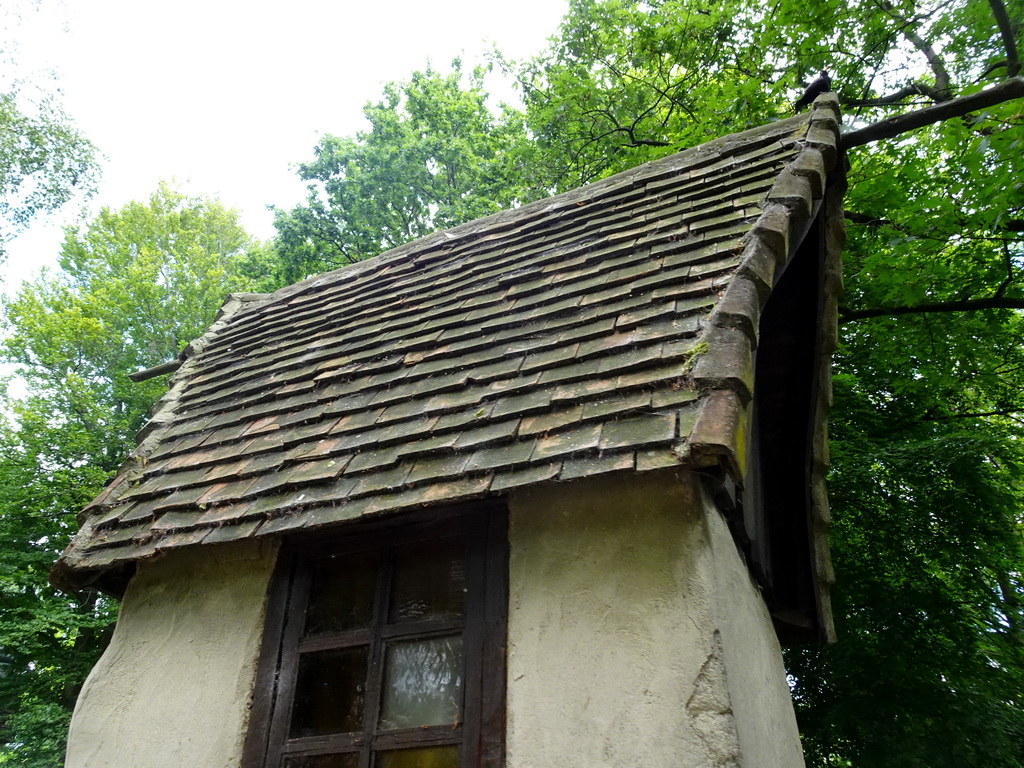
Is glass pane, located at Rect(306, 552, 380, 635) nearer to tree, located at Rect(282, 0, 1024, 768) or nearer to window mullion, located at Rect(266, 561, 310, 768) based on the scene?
window mullion, located at Rect(266, 561, 310, 768)

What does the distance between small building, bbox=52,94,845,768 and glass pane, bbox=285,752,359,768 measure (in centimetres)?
1

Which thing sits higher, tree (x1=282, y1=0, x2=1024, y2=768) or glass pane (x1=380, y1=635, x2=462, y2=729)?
tree (x1=282, y1=0, x2=1024, y2=768)

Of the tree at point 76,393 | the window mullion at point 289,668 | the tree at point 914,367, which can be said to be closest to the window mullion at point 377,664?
the window mullion at point 289,668

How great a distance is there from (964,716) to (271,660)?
20.8 feet

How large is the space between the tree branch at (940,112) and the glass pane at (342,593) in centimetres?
385

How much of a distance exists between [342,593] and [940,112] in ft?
14.2

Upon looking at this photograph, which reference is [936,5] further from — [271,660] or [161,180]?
[161,180]

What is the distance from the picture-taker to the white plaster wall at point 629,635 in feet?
6.29

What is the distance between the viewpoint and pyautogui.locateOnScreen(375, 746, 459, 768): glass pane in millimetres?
2285

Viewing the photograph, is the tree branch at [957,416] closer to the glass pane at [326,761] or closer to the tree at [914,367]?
the tree at [914,367]

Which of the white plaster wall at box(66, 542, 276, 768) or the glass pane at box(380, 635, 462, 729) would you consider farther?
the white plaster wall at box(66, 542, 276, 768)

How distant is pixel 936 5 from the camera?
299 inches

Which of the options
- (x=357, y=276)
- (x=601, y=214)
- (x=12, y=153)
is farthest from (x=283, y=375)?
(x=12, y=153)

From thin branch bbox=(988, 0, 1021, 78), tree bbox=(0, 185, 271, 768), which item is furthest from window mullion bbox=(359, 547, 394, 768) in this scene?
tree bbox=(0, 185, 271, 768)
